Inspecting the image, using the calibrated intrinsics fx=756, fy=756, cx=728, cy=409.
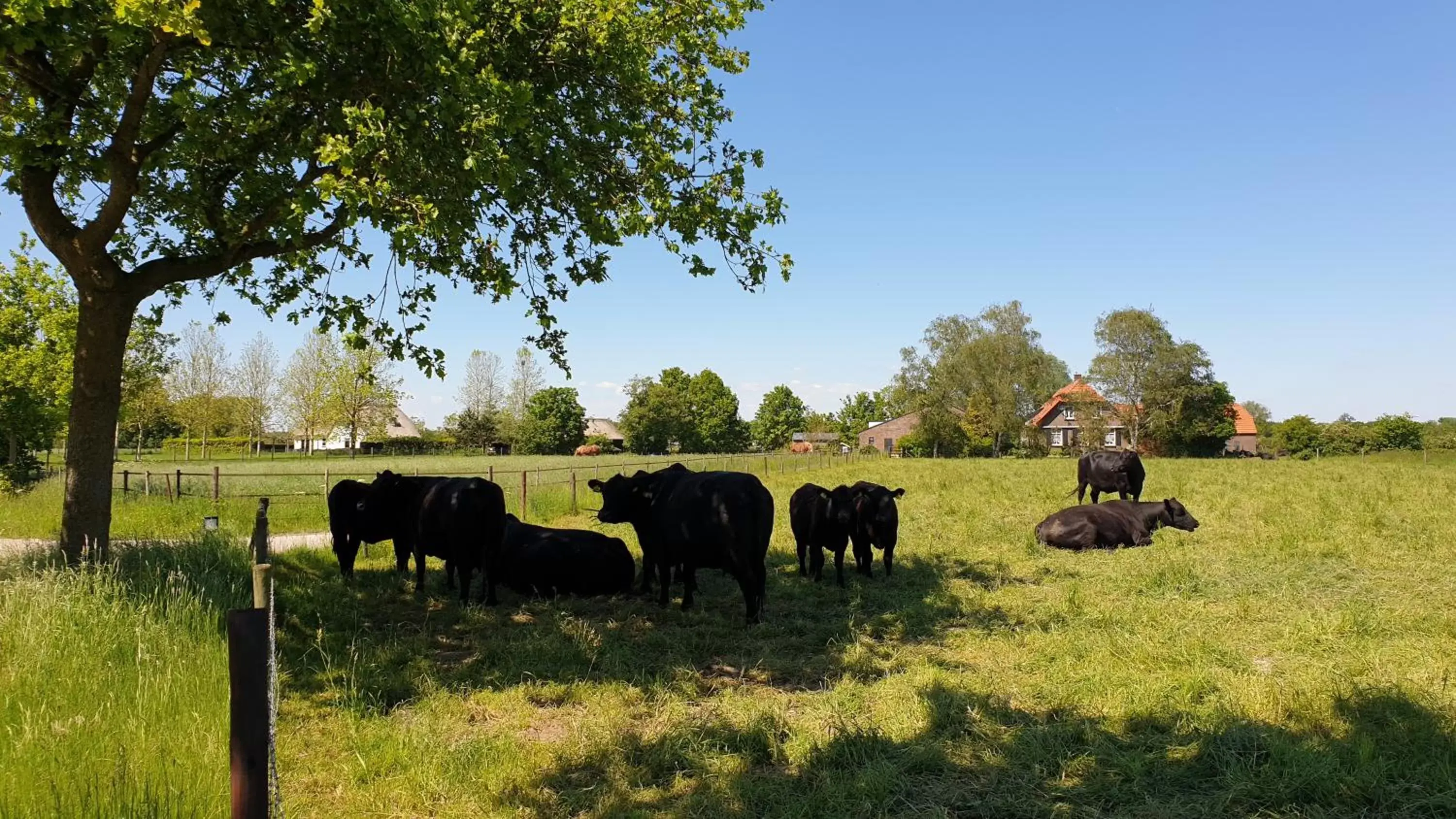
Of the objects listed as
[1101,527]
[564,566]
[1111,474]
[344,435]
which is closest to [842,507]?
[564,566]

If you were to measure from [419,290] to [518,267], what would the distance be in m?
1.17

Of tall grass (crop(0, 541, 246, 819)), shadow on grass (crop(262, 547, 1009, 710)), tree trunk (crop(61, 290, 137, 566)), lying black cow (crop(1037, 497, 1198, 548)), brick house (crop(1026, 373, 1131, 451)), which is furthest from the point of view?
brick house (crop(1026, 373, 1131, 451))

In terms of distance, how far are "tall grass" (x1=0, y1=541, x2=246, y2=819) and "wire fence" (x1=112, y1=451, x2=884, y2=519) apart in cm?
501

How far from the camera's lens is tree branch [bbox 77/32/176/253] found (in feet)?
20.9

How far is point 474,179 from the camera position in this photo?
19.9 ft

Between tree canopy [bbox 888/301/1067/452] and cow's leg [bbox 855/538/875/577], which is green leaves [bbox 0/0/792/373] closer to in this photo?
cow's leg [bbox 855/538/875/577]

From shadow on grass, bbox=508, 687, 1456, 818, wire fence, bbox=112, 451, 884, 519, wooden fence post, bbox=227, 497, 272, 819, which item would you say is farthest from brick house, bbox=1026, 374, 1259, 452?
wooden fence post, bbox=227, 497, 272, 819

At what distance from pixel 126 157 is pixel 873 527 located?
919cm

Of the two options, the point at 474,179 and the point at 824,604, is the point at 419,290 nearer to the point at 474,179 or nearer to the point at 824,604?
the point at 474,179

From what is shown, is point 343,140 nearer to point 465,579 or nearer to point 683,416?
point 465,579

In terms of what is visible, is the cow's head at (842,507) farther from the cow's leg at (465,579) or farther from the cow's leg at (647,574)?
the cow's leg at (465,579)

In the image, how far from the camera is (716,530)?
834 centimetres

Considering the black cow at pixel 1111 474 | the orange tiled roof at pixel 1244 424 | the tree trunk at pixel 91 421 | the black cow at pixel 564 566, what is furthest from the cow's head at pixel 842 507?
the orange tiled roof at pixel 1244 424

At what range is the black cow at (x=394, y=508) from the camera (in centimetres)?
1017
